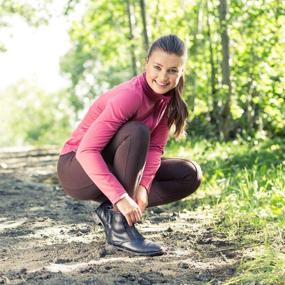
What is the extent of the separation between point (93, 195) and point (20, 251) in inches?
23.3

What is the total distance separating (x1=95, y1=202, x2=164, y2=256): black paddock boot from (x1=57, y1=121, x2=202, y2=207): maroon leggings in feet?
0.61

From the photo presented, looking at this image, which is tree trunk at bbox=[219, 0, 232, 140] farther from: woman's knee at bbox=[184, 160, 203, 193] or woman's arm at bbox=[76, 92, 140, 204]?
woman's arm at bbox=[76, 92, 140, 204]

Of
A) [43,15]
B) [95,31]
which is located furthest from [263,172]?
[95,31]

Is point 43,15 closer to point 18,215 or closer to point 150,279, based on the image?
point 18,215

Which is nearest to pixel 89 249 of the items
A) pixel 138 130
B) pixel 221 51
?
pixel 138 130

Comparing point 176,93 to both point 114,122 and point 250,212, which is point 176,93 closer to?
point 114,122

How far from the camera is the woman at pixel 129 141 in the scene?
3.92 m

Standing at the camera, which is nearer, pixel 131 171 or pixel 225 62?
pixel 131 171

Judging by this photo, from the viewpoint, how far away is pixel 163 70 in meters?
3.96

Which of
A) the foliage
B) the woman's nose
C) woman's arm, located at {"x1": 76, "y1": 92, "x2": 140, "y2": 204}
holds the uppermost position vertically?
the woman's nose

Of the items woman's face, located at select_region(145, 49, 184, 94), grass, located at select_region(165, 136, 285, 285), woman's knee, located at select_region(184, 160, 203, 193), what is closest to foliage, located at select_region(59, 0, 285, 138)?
grass, located at select_region(165, 136, 285, 285)

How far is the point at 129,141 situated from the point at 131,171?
18 cm

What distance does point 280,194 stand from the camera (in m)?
5.06

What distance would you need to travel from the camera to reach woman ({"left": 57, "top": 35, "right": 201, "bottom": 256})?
12.8 ft
